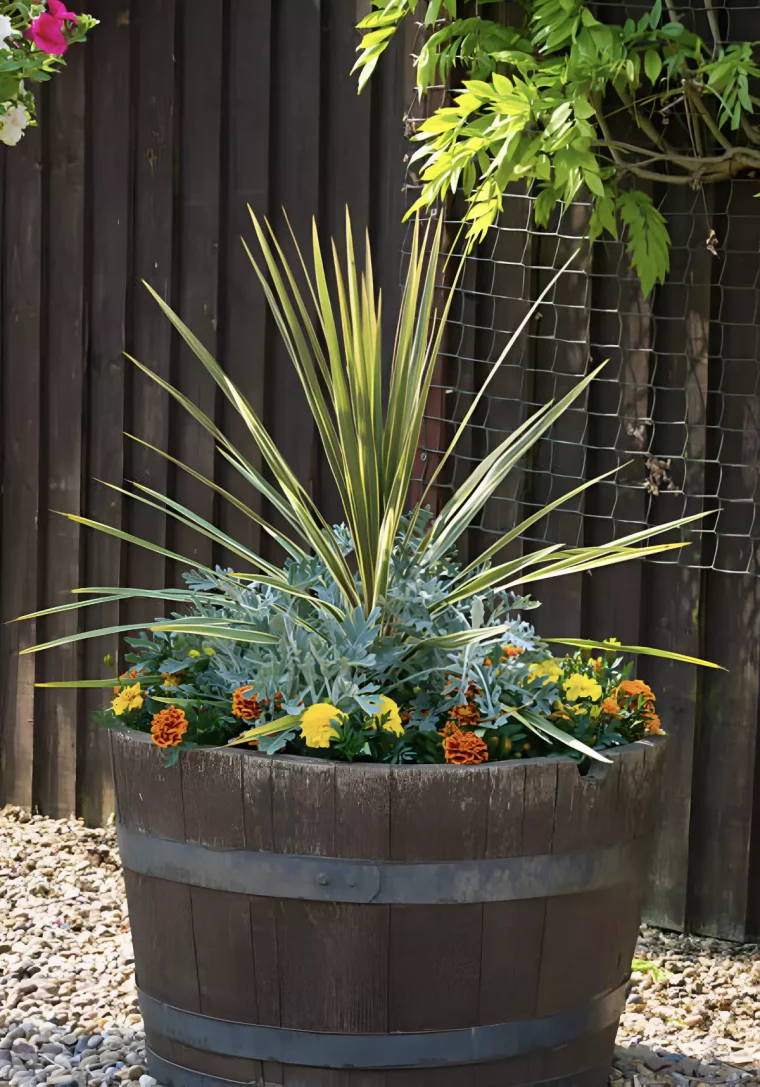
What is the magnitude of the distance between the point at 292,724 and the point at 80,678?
195 cm

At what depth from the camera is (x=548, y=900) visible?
192cm

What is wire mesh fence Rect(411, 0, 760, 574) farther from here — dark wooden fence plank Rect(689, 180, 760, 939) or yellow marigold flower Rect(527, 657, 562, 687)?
yellow marigold flower Rect(527, 657, 562, 687)

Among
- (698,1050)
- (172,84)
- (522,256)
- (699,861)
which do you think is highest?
(172,84)

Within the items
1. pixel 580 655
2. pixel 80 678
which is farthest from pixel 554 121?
pixel 80 678

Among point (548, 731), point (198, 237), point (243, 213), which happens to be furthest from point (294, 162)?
point (548, 731)

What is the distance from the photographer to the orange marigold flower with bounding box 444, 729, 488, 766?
1882mm

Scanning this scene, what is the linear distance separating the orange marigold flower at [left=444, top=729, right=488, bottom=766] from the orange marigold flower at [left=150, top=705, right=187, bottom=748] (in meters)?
0.41

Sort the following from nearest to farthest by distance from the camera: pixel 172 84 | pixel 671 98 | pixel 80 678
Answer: pixel 671 98
pixel 172 84
pixel 80 678

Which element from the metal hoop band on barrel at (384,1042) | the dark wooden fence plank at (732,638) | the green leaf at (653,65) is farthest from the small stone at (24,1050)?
the green leaf at (653,65)

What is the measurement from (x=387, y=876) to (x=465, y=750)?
212mm

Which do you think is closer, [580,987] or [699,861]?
[580,987]

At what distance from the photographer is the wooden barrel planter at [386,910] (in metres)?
1.86

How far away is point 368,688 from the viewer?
6.35 feet

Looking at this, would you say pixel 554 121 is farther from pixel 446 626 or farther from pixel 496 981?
pixel 496 981
